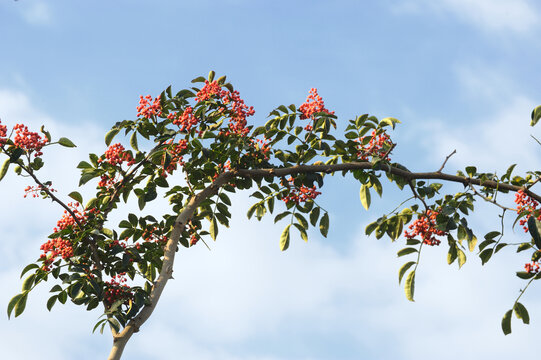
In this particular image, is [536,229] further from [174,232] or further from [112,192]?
[112,192]

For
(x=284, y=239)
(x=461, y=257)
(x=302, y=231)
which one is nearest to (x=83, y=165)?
(x=284, y=239)

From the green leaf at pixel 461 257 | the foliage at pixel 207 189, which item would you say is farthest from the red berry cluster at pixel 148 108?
the green leaf at pixel 461 257

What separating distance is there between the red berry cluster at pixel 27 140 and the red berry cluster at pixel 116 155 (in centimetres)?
57

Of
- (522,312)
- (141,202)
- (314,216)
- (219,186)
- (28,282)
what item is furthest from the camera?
(314,216)

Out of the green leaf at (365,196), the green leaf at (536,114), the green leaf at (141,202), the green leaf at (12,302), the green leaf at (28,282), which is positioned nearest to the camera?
the green leaf at (536,114)

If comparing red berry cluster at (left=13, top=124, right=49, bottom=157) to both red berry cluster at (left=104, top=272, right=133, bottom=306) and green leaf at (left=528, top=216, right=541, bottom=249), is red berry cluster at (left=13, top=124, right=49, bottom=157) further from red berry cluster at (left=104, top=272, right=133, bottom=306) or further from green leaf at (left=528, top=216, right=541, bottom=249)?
green leaf at (left=528, top=216, right=541, bottom=249)

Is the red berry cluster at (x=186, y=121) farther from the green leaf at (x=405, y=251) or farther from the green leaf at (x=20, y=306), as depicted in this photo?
the green leaf at (x=405, y=251)

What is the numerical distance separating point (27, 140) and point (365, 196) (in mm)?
3041

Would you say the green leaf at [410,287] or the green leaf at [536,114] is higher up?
the green leaf at [536,114]

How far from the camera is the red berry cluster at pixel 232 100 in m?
6.08

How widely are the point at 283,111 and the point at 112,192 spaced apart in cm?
178

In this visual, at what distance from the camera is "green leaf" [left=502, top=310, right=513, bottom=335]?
5.38m

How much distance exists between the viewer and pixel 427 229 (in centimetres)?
561

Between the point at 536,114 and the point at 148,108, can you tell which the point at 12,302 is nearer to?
the point at 148,108
